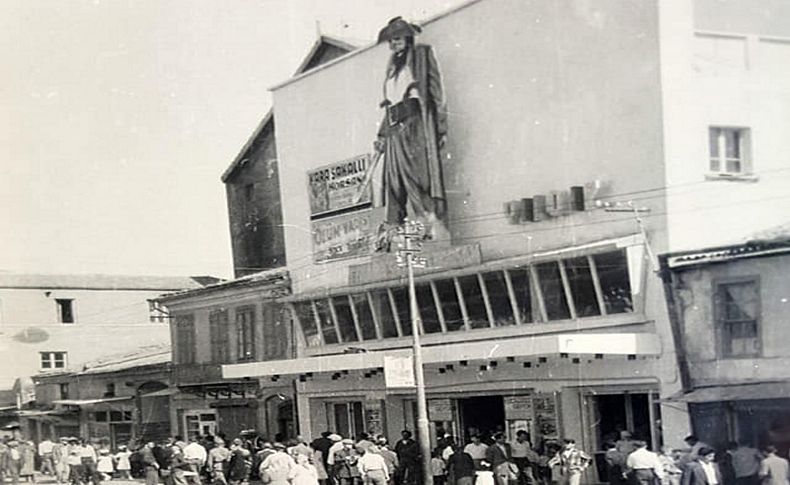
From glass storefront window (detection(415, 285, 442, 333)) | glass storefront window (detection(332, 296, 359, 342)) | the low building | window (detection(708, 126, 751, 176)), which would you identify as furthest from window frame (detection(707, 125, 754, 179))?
glass storefront window (detection(332, 296, 359, 342))

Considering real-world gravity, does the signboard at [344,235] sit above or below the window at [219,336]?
above

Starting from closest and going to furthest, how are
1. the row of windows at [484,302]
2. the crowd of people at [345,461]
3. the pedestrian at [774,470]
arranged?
the pedestrian at [774,470]
the crowd of people at [345,461]
the row of windows at [484,302]

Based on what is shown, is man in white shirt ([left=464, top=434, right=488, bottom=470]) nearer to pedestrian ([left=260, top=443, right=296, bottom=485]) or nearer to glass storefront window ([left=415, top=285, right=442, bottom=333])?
glass storefront window ([left=415, top=285, right=442, bottom=333])

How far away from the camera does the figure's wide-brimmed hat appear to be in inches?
171

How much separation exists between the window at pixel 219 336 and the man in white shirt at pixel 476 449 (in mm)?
1272

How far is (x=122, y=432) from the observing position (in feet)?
16.3

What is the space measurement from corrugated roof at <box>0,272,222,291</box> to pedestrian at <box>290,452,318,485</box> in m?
0.93

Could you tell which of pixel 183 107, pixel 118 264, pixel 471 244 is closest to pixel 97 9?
pixel 183 107

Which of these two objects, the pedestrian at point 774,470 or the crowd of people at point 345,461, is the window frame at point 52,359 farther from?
the pedestrian at point 774,470

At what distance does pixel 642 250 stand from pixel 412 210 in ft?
3.48

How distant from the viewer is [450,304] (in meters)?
4.75

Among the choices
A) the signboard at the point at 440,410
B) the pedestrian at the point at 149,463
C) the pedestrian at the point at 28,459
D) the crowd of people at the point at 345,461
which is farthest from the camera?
the pedestrian at the point at 149,463

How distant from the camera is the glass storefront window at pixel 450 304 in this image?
Result: 4.75 m

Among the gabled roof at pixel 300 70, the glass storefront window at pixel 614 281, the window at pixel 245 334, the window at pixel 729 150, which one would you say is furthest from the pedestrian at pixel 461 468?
the window at pixel 729 150
